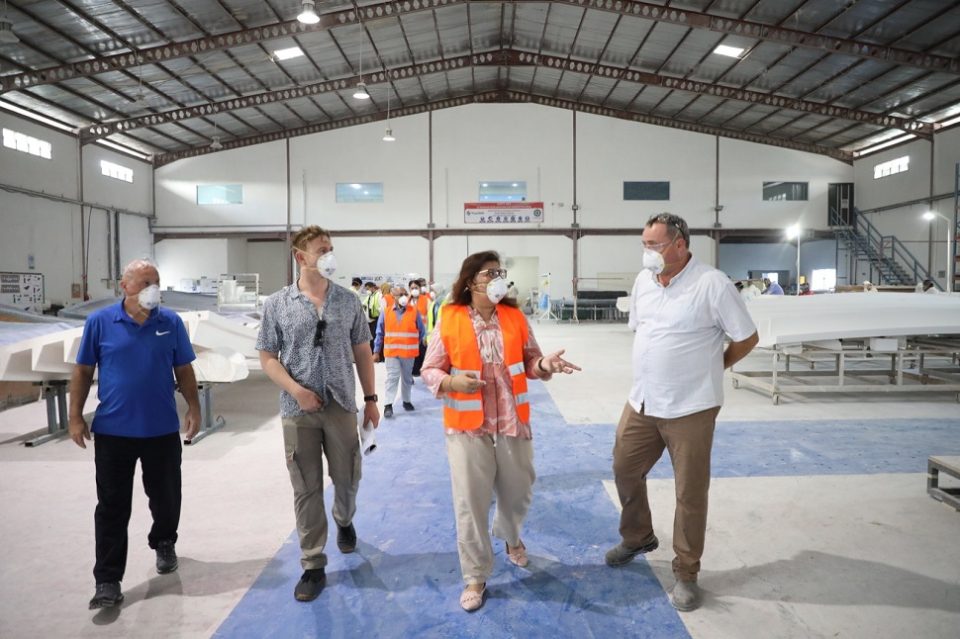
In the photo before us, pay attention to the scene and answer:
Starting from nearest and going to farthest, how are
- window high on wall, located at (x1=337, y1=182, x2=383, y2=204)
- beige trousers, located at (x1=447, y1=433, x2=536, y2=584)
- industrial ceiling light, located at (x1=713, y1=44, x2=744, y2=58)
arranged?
beige trousers, located at (x1=447, y1=433, x2=536, y2=584) → industrial ceiling light, located at (x1=713, y1=44, x2=744, y2=58) → window high on wall, located at (x1=337, y1=182, x2=383, y2=204)

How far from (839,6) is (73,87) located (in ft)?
67.8

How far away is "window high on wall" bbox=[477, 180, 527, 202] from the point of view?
79.6ft

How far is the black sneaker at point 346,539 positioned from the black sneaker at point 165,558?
899mm

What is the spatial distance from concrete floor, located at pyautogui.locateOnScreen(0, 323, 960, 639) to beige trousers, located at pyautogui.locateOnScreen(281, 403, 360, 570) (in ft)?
1.49

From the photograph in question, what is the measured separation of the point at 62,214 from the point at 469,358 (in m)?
22.4

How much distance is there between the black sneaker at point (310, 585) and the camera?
2844mm

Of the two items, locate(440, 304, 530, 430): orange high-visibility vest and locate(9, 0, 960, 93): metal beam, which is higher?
locate(9, 0, 960, 93): metal beam

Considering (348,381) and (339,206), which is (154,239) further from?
(348,381)

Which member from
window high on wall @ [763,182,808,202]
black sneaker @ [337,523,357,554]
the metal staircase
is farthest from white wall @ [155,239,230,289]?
the metal staircase

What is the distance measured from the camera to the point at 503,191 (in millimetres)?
24328

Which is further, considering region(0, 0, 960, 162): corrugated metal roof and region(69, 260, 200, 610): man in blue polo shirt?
region(0, 0, 960, 162): corrugated metal roof

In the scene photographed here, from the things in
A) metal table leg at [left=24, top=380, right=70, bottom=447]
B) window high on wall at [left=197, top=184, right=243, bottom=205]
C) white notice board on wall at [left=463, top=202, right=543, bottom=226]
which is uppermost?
window high on wall at [left=197, top=184, right=243, bottom=205]

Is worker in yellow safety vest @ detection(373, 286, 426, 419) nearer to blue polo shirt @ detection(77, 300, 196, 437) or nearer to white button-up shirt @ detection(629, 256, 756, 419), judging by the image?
blue polo shirt @ detection(77, 300, 196, 437)

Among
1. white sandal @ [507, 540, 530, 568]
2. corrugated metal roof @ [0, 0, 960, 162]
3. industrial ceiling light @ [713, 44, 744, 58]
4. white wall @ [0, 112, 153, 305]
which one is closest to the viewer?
white sandal @ [507, 540, 530, 568]
